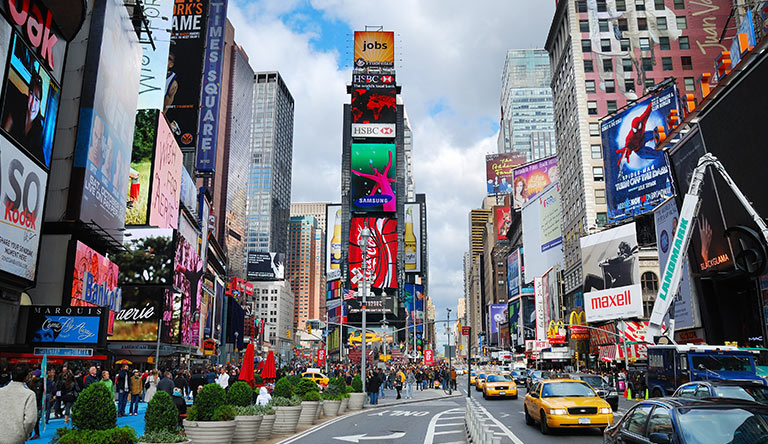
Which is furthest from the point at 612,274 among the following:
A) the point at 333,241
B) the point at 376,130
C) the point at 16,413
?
the point at 333,241

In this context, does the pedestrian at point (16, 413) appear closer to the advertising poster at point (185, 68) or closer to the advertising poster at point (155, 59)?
the advertising poster at point (155, 59)

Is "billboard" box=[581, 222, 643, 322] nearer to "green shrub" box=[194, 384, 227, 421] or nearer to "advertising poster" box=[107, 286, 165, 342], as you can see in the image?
"advertising poster" box=[107, 286, 165, 342]

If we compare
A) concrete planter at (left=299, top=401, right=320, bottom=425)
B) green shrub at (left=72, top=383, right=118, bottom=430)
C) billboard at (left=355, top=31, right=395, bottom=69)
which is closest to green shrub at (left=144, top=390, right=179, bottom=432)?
green shrub at (left=72, top=383, right=118, bottom=430)

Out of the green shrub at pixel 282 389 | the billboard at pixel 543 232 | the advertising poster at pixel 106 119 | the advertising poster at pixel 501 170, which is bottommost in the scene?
the green shrub at pixel 282 389

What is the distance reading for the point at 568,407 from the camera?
15875mm

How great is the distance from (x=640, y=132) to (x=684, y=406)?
2266 inches

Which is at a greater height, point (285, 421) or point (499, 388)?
point (499, 388)

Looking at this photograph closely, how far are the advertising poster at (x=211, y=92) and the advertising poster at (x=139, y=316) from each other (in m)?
21.7

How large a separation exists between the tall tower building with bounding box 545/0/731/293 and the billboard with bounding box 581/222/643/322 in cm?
753

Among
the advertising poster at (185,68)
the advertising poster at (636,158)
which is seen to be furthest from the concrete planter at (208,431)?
the advertising poster at (185,68)

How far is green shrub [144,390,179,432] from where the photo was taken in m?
10.7

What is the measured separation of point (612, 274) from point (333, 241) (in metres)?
109

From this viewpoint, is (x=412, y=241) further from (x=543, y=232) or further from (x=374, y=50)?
(x=543, y=232)

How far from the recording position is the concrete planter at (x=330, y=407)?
77.9 ft
